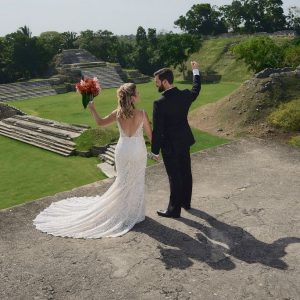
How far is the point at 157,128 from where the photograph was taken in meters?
6.73

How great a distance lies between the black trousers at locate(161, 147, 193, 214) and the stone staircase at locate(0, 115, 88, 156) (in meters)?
8.83

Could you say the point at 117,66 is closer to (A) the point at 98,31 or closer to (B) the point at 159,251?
(A) the point at 98,31

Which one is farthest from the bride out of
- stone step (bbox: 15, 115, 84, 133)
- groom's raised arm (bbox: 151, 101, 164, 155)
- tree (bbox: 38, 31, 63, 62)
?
tree (bbox: 38, 31, 63, 62)

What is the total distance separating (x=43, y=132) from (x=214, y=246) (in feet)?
46.1

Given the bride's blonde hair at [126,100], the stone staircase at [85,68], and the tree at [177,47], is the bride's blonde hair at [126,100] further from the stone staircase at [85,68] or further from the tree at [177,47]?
the tree at [177,47]

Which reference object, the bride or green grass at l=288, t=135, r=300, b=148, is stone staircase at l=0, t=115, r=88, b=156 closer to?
green grass at l=288, t=135, r=300, b=148

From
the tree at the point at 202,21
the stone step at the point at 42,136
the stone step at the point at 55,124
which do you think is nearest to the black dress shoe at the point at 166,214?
the stone step at the point at 42,136

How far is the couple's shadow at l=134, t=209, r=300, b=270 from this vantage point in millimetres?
5777

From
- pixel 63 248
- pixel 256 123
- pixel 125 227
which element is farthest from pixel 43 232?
pixel 256 123

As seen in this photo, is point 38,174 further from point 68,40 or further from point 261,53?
point 68,40

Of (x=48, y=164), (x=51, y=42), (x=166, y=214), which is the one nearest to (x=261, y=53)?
(x=48, y=164)

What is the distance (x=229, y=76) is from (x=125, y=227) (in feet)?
113

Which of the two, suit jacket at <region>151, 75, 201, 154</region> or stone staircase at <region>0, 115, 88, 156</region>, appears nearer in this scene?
suit jacket at <region>151, 75, 201, 154</region>

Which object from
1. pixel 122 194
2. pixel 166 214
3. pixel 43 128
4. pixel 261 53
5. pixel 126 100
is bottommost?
pixel 43 128
